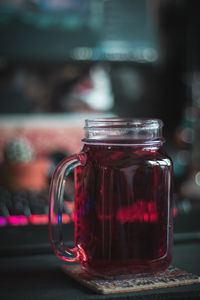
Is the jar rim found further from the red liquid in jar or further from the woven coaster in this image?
the woven coaster

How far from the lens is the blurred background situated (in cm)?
190

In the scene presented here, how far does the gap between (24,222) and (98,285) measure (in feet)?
1.29

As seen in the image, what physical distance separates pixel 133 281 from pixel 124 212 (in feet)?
0.22

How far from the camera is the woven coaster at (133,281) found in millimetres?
412

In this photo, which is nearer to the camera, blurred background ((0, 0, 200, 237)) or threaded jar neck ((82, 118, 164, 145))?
threaded jar neck ((82, 118, 164, 145))

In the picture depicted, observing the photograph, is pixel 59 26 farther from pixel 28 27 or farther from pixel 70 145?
pixel 70 145

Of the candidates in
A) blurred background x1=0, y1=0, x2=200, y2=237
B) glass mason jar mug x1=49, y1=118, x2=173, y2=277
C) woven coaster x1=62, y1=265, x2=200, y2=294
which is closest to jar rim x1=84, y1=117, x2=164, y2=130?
glass mason jar mug x1=49, y1=118, x2=173, y2=277

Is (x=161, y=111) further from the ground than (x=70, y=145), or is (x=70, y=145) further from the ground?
(x=161, y=111)

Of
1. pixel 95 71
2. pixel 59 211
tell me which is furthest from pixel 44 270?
pixel 95 71

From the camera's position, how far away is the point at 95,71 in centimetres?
205

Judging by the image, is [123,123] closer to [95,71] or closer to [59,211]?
[59,211]

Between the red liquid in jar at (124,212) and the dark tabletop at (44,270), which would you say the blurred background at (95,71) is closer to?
the dark tabletop at (44,270)

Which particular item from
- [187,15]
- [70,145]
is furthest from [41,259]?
[187,15]

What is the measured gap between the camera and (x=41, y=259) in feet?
1.78
